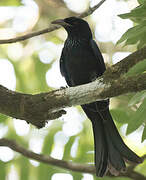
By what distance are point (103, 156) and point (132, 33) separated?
4.76ft

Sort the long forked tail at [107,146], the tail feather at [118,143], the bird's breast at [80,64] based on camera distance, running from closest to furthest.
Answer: the tail feather at [118,143] < the long forked tail at [107,146] < the bird's breast at [80,64]

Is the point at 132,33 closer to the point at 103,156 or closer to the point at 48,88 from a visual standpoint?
the point at 103,156

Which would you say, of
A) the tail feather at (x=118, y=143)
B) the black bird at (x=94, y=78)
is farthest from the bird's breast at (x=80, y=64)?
the tail feather at (x=118, y=143)

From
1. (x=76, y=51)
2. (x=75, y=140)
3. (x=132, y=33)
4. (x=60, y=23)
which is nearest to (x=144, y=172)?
(x=75, y=140)

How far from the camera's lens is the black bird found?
11.9ft

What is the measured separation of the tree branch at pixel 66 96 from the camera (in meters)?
2.72

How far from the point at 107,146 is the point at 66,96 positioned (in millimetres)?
1151

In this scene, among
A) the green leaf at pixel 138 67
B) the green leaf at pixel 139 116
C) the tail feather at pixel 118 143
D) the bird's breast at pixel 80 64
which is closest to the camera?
the green leaf at pixel 138 67

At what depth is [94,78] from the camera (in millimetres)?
4285

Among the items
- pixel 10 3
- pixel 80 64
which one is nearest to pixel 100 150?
pixel 80 64

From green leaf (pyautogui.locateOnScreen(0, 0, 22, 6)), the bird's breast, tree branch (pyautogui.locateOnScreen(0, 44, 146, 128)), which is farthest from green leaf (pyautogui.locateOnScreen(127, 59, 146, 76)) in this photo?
green leaf (pyautogui.locateOnScreen(0, 0, 22, 6))

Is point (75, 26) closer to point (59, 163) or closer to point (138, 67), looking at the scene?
point (59, 163)

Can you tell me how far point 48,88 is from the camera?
17.0 feet

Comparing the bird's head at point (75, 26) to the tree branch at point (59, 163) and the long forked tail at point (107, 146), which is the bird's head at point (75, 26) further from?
the tree branch at point (59, 163)
